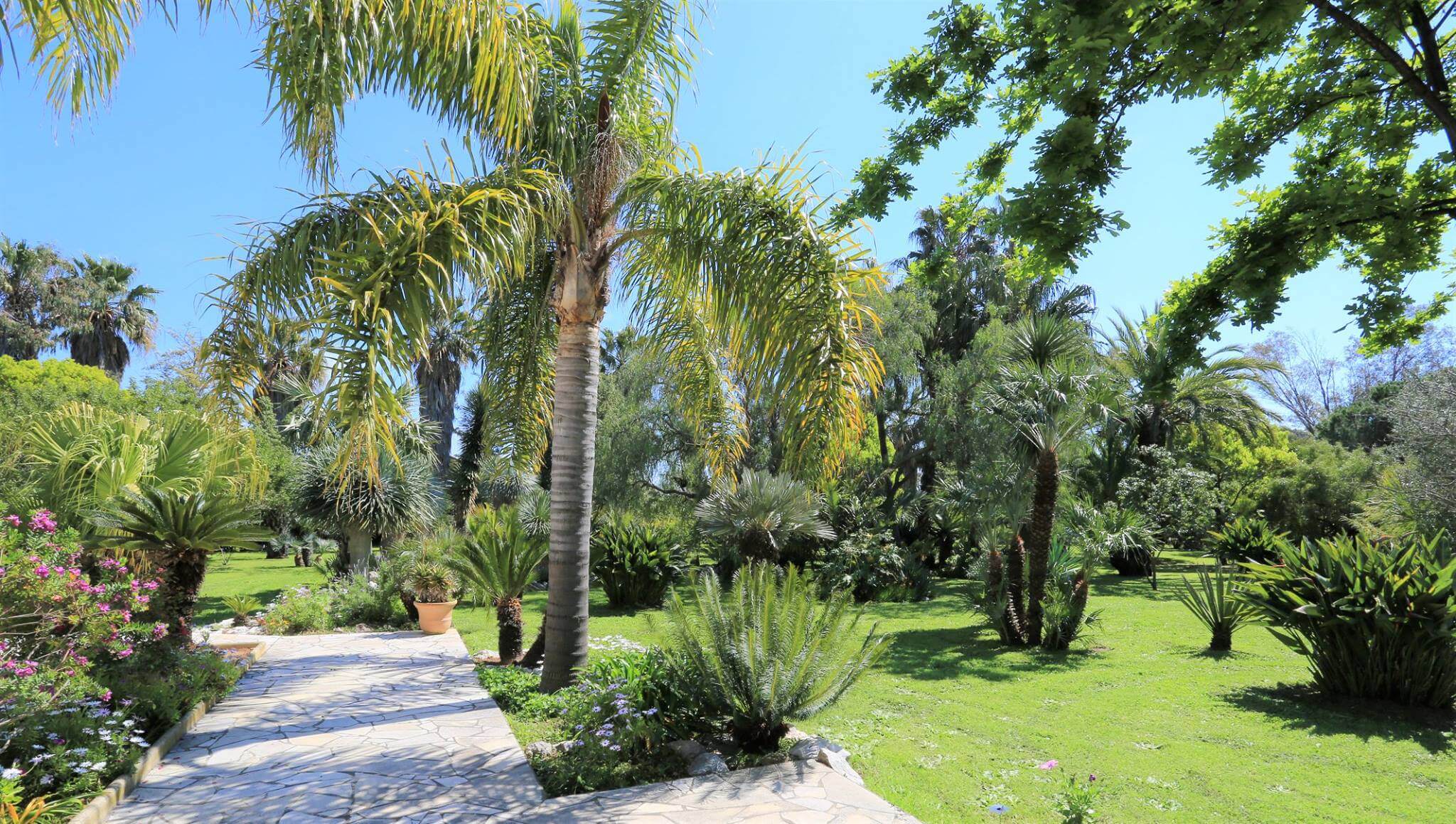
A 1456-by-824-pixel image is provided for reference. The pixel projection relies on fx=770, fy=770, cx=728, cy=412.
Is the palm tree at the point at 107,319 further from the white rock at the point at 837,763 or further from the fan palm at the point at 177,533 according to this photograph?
the white rock at the point at 837,763

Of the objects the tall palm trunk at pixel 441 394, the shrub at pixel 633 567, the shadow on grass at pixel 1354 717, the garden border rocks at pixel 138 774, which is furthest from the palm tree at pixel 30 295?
the shadow on grass at pixel 1354 717

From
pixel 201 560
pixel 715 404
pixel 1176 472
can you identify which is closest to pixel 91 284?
pixel 201 560

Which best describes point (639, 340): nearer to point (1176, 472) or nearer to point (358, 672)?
point (358, 672)

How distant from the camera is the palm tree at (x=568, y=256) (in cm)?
506

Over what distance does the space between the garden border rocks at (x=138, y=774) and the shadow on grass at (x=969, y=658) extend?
711 centimetres

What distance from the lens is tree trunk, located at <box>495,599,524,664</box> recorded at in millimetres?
9453

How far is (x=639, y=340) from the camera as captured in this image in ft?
30.8

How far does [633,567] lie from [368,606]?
487cm

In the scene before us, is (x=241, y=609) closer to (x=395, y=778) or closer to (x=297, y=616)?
(x=297, y=616)

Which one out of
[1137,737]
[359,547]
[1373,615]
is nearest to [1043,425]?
[1373,615]

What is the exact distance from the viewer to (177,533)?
7.67 m

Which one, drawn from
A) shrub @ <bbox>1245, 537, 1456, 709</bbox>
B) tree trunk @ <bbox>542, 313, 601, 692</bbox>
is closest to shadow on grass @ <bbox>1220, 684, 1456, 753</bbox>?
shrub @ <bbox>1245, 537, 1456, 709</bbox>

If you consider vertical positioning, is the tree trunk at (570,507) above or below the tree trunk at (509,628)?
above

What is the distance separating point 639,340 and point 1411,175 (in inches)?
298
